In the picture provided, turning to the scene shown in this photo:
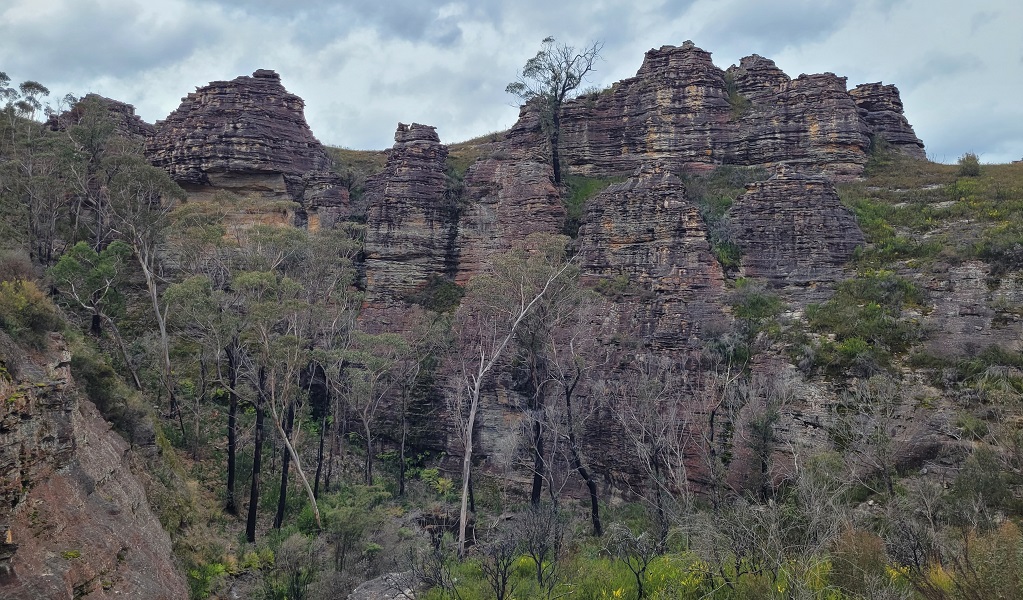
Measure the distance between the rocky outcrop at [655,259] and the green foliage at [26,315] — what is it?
885 inches

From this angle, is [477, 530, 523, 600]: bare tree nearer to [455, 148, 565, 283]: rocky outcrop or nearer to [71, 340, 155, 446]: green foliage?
[71, 340, 155, 446]: green foliage

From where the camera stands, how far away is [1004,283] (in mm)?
24094

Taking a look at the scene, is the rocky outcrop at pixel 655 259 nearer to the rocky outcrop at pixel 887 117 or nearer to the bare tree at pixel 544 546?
the bare tree at pixel 544 546

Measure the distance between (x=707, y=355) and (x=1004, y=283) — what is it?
11474 millimetres


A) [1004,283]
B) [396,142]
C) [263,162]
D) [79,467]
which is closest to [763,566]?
→ [79,467]

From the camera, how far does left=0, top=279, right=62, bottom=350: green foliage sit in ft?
47.3

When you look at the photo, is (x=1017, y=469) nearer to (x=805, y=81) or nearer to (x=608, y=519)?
(x=608, y=519)

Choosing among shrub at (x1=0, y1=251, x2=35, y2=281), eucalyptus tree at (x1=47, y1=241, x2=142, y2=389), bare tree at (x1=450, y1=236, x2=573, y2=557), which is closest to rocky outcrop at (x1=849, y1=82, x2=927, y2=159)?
bare tree at (x1=450, y1=236, x2=573, y2=557)

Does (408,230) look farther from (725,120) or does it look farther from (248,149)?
(725,120)

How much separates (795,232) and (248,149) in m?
33.9

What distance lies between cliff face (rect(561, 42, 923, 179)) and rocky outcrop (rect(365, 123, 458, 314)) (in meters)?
9.79

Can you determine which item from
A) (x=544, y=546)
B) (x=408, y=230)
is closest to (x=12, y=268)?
(x=544, y=546)

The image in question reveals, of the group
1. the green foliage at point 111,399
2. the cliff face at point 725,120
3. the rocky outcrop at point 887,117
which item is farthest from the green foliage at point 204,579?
the rocky outcrop at point 887,117

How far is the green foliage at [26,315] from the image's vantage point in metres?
14.4
